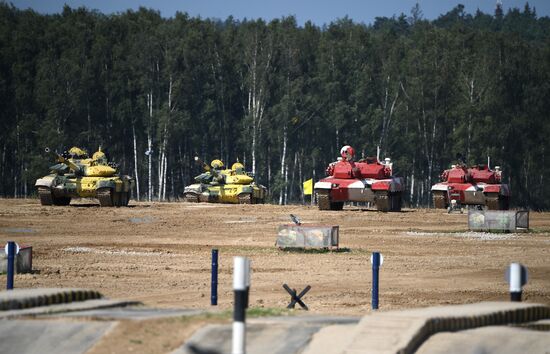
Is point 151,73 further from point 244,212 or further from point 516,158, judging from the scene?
point 244,212

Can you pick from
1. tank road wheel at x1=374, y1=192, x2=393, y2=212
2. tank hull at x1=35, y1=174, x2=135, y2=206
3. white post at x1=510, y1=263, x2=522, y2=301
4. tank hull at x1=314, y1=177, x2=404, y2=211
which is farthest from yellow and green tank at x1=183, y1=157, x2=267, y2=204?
white post at x1=510, y1=263, x2=522, y2=301

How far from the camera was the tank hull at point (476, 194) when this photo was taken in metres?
61.7

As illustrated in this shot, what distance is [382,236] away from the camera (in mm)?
39438

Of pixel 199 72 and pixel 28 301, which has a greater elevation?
pixel 199 72

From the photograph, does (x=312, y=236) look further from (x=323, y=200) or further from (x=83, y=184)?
(x=83, y=184)

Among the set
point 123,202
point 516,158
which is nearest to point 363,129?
point 516,158

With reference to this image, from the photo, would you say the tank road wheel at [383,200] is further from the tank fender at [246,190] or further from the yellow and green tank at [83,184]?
the yellow and green tank at [83,184]

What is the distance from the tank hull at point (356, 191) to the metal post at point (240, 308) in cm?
4558

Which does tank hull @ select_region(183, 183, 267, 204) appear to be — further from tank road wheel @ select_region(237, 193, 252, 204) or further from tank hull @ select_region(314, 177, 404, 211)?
tank hull @ select_region(314, 177, 404, 211)

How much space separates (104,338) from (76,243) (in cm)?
2208

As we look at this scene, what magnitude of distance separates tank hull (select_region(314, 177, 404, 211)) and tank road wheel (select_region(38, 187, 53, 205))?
1170 centimetres

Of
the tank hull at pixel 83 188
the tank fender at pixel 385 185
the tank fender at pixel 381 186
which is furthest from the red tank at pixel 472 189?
the tank hull at pixel 83 188

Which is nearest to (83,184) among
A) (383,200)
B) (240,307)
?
(383,200)

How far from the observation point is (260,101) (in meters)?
89.9
